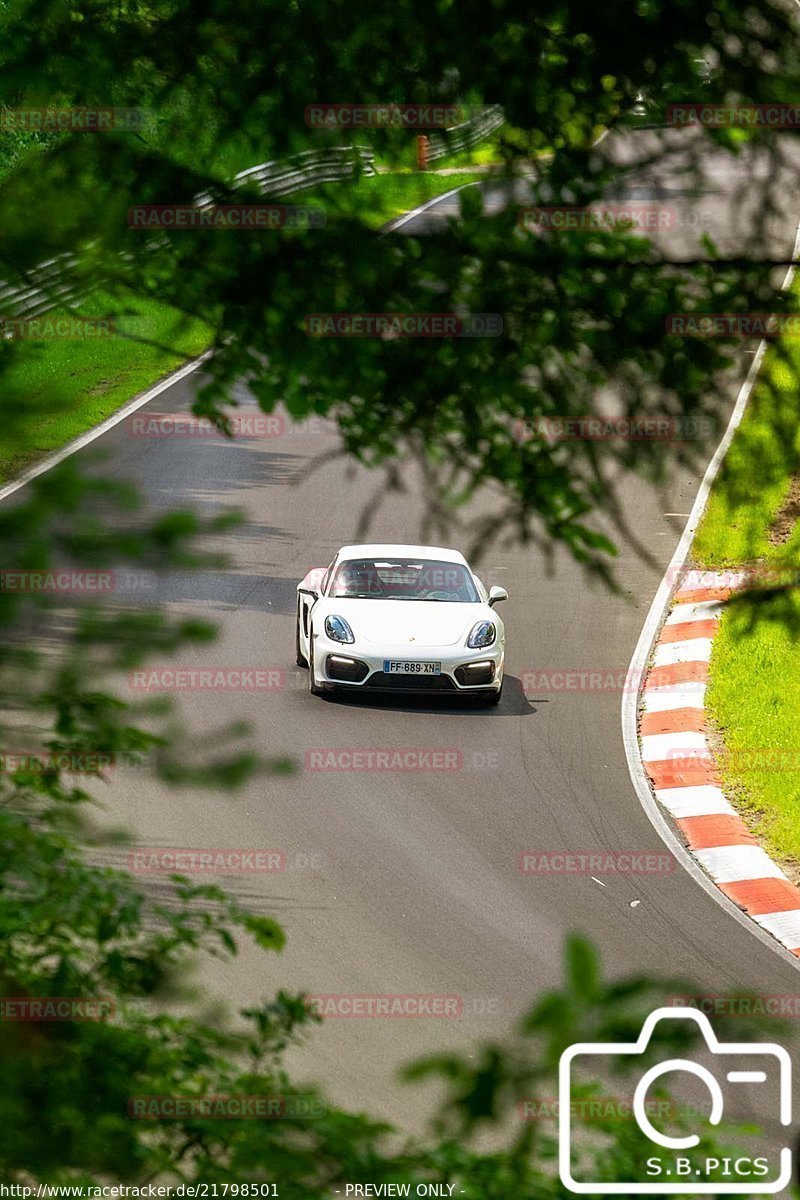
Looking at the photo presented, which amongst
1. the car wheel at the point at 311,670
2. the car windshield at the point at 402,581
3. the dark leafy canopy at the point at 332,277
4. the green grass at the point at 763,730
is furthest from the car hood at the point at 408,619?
the dark leafy canopy at the point at 332,277

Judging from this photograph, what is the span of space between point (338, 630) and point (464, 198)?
33.5 feet

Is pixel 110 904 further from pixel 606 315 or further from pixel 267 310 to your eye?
pixel 606 315

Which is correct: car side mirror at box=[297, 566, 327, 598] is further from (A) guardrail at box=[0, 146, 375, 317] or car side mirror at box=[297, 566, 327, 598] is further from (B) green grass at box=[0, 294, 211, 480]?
(A) guardrail at box=[0, 146, 375, 317]

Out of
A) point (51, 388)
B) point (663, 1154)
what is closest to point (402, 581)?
point (663, 1154)

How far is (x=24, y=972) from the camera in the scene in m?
2.94

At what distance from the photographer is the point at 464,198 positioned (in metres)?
3.18

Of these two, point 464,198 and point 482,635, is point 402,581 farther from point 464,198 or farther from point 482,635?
point 464,198

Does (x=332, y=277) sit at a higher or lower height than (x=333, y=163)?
lower

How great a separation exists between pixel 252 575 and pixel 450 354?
13722 mm

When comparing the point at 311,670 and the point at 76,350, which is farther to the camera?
the point at 311,670

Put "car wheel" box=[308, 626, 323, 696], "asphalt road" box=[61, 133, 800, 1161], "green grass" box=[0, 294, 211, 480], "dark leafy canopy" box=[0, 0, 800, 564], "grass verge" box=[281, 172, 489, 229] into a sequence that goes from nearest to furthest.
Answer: "green grass" box=[0, 294, 211, 480] → "dark leafy canopy" box=[0, 0, 800, 564] → "grass verge" box=[281, 172, 489, 229] → "asphalt road" box=[61, 133, 800, 1161] → "car wheel" box=[308, 626, 323, 696]

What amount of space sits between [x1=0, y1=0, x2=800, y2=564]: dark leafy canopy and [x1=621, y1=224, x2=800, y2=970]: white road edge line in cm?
54

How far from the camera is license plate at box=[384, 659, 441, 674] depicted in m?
13.2

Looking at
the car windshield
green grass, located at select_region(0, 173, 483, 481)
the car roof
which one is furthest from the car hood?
green grass, located at select_region(0, 173, 483, 481)
